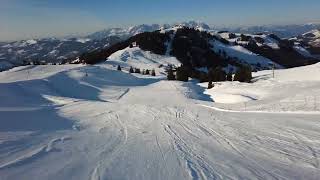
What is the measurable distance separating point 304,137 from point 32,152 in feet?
46.7

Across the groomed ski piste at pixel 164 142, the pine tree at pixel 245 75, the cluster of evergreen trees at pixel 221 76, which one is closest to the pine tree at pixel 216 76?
the cluster of evergreen trees at pixel 221 76

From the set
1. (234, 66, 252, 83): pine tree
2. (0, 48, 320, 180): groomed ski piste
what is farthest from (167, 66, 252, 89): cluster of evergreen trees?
(0, 48, 320, 180): groomed ski piste

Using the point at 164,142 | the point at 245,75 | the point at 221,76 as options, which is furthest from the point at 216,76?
the point at 164,142

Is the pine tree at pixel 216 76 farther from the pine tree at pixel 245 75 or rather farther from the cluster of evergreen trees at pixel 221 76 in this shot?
the pine tree at pixel 245 75

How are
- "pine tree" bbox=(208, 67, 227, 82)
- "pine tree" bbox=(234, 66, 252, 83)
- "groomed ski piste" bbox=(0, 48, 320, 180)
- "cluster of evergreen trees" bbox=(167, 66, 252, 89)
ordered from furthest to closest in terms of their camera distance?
"pine tree" bbox=(208, 67, 227, 82)
"cluster of evergreen trees" bbox=(167, 66, 252, 89)
"pine tree" bbox=(234, 66, 252, 83)
"groomed ski piste" bbox=(0, 48, 320, 180)

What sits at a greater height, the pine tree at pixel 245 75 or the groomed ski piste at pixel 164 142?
the groomed ski piste at pixel 164 142

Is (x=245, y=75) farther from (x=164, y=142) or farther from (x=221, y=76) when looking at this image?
(x=164, y=142)

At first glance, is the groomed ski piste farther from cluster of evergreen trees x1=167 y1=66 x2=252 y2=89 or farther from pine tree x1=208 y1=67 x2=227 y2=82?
pine tree x1=208 y1=67 x2=227 y2=82

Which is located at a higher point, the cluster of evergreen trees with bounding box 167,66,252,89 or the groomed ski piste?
the groomed ski piste

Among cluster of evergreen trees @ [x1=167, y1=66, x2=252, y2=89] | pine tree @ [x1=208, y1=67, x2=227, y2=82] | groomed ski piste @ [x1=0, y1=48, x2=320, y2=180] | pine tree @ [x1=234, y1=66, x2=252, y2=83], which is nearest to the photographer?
groomed ski piste @ [x1=0, y1=48, x2=320, y2=180]

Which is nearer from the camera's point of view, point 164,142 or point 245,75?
point 164,142

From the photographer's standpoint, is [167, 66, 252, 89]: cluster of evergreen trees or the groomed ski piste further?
[167, 66, 252, 89]: cluster of evergreen trees

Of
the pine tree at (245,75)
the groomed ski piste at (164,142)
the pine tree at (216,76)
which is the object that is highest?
the groomed ski piste at (164,142)

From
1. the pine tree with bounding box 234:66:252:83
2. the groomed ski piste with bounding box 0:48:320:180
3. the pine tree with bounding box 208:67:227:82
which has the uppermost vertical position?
the groomed ski piste with bounding box 0:48:320:180
